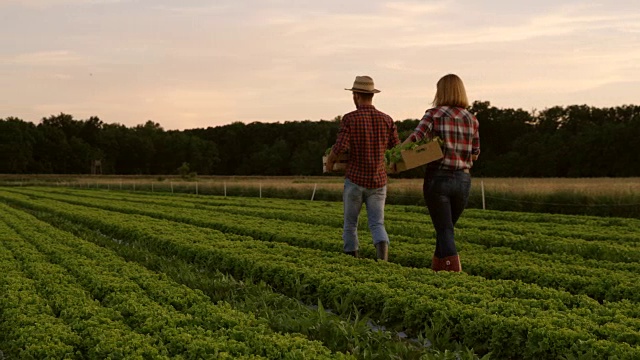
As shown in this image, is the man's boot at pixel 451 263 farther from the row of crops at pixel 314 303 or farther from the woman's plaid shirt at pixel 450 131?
the woman's plaid shirt at pixel 450 131

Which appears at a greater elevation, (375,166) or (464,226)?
(375,166)

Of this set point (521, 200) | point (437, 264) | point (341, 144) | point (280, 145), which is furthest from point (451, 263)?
point (280, 145)

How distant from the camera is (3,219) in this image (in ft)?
66.8

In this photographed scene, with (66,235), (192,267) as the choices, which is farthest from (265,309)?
(66,235)

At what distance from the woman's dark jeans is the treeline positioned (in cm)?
7987

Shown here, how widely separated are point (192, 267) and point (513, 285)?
502cm

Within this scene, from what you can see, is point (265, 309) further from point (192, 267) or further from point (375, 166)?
point (192, 267)

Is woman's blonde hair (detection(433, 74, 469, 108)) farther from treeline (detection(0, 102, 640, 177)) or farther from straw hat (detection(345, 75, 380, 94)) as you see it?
treeline (detection(0, 102, 640, 177))

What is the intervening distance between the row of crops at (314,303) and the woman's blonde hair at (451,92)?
1952mm

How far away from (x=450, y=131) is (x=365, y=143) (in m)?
1.50

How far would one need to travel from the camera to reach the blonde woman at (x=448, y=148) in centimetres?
801

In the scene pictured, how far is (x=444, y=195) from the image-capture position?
26.6ft

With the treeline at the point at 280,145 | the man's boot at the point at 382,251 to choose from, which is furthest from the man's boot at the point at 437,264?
the treeline at the point at 280,145

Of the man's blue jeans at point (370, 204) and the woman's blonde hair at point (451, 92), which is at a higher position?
the woman's blonde hair at point (451, 92)
